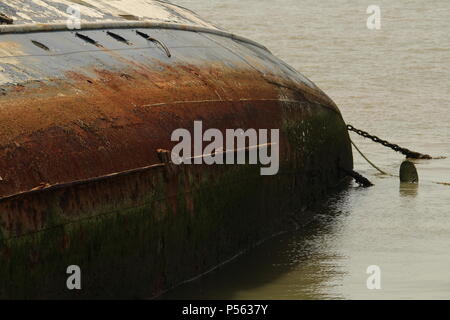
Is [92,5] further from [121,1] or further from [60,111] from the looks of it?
[60,111]

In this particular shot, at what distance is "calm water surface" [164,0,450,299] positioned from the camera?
5.79 m

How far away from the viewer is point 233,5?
22.2 m

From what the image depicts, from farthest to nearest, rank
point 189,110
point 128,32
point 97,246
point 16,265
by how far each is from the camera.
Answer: point 128,32 → point 189,110 → point 97,246 → point 16,265

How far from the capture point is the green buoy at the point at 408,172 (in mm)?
8789

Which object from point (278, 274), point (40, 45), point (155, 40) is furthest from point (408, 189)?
point (40, 45)

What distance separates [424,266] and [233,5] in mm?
16637

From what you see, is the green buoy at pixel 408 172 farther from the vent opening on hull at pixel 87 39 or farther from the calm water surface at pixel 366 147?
the vent opening on hull at pixel 87 39

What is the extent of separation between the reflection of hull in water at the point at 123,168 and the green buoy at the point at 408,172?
6.31ft

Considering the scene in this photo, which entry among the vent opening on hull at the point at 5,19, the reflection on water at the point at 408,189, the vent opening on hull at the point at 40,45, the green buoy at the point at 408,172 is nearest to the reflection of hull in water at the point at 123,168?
the vent opening on hull at the point at 40,45

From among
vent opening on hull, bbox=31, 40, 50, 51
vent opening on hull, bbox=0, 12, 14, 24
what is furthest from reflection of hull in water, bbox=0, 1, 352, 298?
vent opening on hull, bbox=0, 12, 14, 24

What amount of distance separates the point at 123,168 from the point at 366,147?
6203 mm

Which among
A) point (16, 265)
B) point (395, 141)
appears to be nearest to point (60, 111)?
point (16, 265)

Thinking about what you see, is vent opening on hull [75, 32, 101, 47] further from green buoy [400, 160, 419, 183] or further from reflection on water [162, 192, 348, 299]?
green buoy [400, 160, 419, 183]
